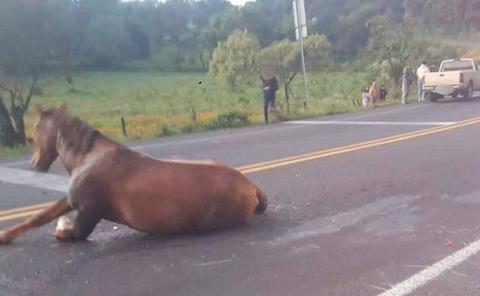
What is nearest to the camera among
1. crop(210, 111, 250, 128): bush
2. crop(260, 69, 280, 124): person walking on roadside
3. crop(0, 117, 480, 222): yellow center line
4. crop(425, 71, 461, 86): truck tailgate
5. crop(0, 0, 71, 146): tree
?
crop(0, 117, 480, 222): yellow center line

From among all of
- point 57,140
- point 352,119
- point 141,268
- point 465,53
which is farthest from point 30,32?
point 465,53

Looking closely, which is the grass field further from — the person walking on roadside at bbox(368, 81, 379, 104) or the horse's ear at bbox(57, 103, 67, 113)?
the horse's ear at bbox(57, 103, 67, 113)

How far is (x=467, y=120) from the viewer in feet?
63.7

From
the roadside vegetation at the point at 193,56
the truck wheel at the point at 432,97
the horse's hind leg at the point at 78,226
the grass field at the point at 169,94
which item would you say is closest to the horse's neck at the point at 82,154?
the horse's hind leg at the point at 78,226

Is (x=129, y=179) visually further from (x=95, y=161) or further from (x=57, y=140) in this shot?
(x=57, y=140)

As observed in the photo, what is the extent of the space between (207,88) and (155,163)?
1733 inches

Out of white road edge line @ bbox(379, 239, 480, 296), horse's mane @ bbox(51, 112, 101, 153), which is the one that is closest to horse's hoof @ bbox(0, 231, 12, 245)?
horse's mane @ bbox(51, 112, 101, 153)

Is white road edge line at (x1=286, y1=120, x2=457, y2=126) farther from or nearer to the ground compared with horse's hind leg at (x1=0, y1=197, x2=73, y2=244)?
nearer to the ground

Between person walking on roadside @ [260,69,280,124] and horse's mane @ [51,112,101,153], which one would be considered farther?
person walking on roadside @ [260,69,280,124]

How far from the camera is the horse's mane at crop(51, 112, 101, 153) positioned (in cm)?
653

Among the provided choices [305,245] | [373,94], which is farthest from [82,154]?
[373,94]

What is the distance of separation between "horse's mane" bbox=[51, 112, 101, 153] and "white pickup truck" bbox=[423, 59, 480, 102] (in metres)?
24.6

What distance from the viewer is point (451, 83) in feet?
96.2

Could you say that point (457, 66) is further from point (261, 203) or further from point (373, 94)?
point (261, 203)
